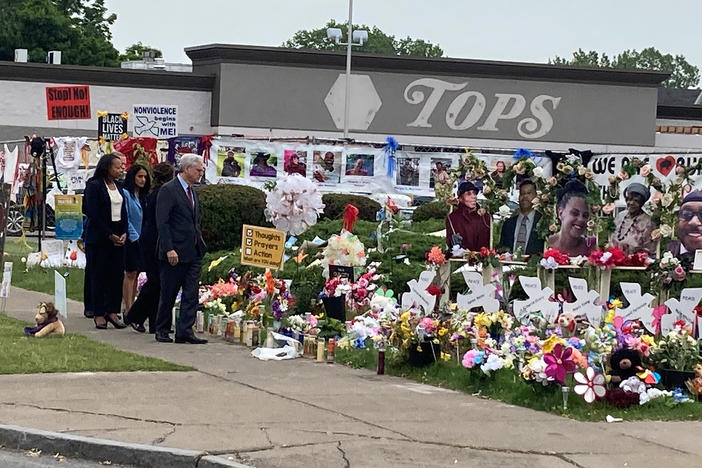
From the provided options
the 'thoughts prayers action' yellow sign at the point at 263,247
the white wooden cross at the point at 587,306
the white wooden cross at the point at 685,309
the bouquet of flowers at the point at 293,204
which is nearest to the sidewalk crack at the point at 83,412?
the white wooden cross at the point at 587,306

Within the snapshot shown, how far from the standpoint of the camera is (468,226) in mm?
13203

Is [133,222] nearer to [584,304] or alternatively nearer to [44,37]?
[584,304]

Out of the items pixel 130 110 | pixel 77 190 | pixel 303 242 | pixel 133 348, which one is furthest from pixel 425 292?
pixel 130 110

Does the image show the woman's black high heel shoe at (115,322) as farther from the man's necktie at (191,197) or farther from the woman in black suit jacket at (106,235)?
the man's necktie at (191,197)

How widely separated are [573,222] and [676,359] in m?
3.47

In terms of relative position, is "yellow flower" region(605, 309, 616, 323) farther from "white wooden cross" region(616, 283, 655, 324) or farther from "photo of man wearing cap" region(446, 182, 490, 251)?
"photo of man wearing cap" region(446, 182, 490, 251)

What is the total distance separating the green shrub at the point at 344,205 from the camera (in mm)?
20969

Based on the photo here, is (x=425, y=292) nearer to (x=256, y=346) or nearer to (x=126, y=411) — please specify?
(x=256, y=346)

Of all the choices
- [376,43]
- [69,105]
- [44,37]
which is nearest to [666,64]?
[376,43]

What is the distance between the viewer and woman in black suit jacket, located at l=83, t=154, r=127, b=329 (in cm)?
1328

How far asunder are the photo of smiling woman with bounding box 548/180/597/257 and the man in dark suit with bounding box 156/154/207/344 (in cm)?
378

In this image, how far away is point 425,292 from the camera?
11.4m

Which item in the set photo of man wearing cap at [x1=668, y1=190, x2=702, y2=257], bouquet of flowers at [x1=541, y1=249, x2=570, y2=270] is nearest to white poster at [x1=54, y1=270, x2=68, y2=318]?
bouquet of flowers at [x1=541, y1=249, x2=570, y2=270]

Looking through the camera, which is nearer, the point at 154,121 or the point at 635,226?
the point at 635,226
